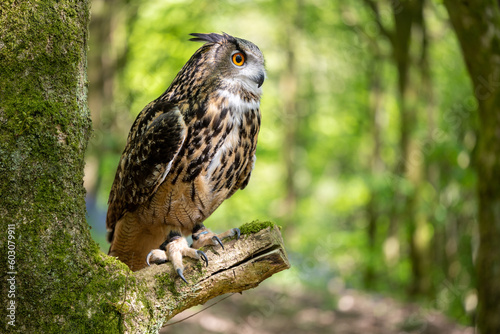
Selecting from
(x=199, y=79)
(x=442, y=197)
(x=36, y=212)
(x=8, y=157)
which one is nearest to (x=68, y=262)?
(x=36, y=212)

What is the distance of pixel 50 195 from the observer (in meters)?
1.72

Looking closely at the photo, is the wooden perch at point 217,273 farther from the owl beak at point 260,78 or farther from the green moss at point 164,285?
the owl beak at point 260,78

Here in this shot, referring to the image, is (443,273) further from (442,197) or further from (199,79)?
(199,79)

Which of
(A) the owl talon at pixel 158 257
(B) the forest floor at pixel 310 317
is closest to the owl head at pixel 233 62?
(A) the owl talon at pixel 158 257

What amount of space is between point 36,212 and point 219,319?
6425 mm

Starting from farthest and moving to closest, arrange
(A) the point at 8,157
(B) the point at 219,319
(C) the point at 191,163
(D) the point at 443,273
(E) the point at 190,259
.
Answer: (D) the point at 443,273, (B) the point at 219,319, (C) the point at 191,163, (E) the point at 190,259, (A) the point at 8,157

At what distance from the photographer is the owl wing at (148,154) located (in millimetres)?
2467

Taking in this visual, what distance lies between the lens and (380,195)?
32.6 ft

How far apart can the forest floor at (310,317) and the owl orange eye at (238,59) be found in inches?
187

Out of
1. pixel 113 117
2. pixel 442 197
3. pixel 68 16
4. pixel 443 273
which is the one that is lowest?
pixel 443 273

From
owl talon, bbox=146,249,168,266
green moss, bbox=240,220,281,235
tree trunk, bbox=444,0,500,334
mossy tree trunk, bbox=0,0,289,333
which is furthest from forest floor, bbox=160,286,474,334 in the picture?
mossy tree trunk, bbox=0,0,289,333

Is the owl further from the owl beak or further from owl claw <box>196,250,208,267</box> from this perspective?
owl claw <box>196,250,208,267</box>

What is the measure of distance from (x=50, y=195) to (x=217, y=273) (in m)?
0.77

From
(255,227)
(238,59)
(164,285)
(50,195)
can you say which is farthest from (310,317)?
(50,195)
